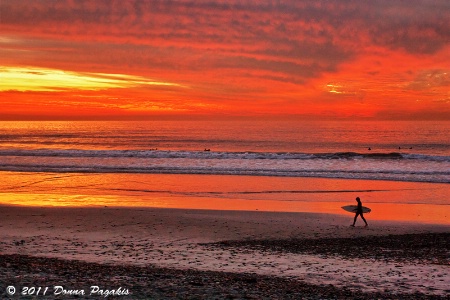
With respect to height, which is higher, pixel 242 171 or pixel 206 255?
pixel 242 171

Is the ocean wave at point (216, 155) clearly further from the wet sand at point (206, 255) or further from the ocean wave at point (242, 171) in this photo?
the wet sand at point (206, 255)

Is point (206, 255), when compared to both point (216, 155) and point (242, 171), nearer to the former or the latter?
point (242, 171)

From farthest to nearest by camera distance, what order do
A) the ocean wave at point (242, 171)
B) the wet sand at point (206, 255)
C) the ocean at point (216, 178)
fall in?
the ocean wave at point (242, 171) → the ocean at point (216, 178) → the wet sand at point (206, 255)

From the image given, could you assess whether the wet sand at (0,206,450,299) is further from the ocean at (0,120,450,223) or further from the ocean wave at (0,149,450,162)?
the ocean wave at (0,149,450,162)

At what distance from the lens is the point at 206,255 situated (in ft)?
43.8

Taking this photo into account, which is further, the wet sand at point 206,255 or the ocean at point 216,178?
the ocean at point 216,178

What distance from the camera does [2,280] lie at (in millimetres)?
9281

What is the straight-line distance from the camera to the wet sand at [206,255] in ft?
32.1

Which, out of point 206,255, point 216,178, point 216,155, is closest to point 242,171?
point 216,178

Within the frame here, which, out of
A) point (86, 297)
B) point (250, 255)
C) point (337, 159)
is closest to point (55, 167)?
point (337, 159)

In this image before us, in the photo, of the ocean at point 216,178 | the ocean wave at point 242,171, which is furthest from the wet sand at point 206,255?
the ocean wave at point 242,171

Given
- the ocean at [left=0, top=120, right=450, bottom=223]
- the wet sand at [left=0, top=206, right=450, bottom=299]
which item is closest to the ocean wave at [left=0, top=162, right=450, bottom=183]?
the ocean at [left=0, top=120, right=450, bottom=223]

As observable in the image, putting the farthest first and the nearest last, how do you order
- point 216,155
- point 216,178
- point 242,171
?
point 216,155 → point 242,171 → point 216,178

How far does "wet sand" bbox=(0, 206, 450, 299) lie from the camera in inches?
385
